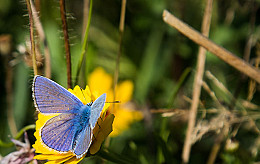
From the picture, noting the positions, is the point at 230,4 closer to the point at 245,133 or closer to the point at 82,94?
the point at 245,133

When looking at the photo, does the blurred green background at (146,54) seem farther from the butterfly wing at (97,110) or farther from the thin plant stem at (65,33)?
the butterfly wing at (97,110)

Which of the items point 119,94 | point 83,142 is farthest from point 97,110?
point 119,94

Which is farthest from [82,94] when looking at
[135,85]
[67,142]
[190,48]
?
[190,48]

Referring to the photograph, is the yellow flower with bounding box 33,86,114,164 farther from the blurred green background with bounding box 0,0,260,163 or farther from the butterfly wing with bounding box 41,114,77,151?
the blurred green background with bounding box 0,0,260,163

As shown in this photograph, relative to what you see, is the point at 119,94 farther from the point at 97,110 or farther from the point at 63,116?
the point at 97,110

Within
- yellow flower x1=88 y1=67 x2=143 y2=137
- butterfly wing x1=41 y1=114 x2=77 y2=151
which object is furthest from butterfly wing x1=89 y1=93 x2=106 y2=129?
yellow flower x1=88 y1=67 x2=143 y2=137

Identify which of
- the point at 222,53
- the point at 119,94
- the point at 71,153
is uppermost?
the point at 222,53
